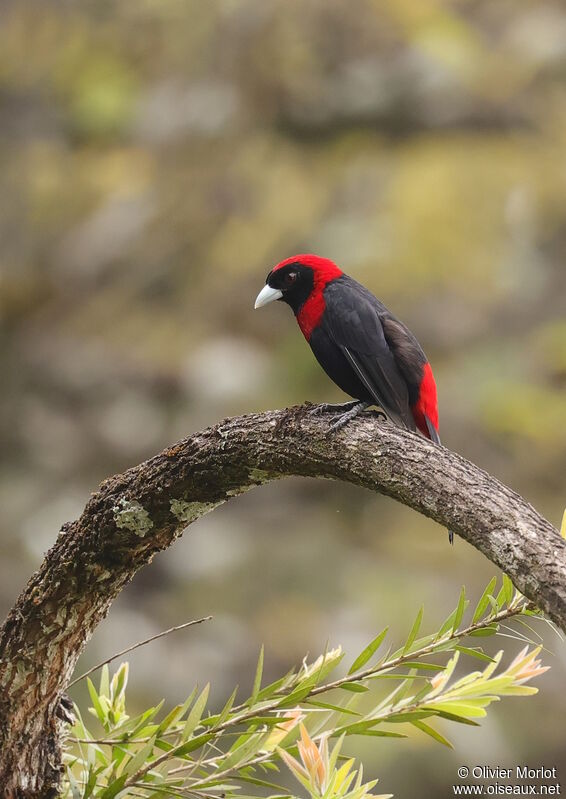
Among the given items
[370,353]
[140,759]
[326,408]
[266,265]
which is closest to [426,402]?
[370,353]

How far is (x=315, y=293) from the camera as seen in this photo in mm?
2527

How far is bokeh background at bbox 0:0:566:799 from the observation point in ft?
17.8

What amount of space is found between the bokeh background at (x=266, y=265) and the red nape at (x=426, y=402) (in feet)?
9.08

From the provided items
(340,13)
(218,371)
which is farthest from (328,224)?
(340,13)

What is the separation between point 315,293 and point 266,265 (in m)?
3.92

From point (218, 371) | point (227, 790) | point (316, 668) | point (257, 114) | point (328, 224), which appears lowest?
point (227, 790)

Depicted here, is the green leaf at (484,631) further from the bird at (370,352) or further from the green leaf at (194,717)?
the bird at (370,352)

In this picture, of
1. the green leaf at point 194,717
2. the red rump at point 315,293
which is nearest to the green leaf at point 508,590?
the green leaf at point 194,717

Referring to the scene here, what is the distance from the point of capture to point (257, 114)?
715 cm

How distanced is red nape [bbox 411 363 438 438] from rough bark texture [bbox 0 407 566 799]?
0.64m

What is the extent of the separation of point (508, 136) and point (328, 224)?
1491 mm

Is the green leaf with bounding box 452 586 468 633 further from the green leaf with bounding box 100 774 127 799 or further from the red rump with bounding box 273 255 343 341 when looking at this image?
the red rump with bounding box 273 255 343 341

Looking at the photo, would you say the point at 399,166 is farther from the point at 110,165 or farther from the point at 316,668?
the point at 316,668

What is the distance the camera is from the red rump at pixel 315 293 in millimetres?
2469
